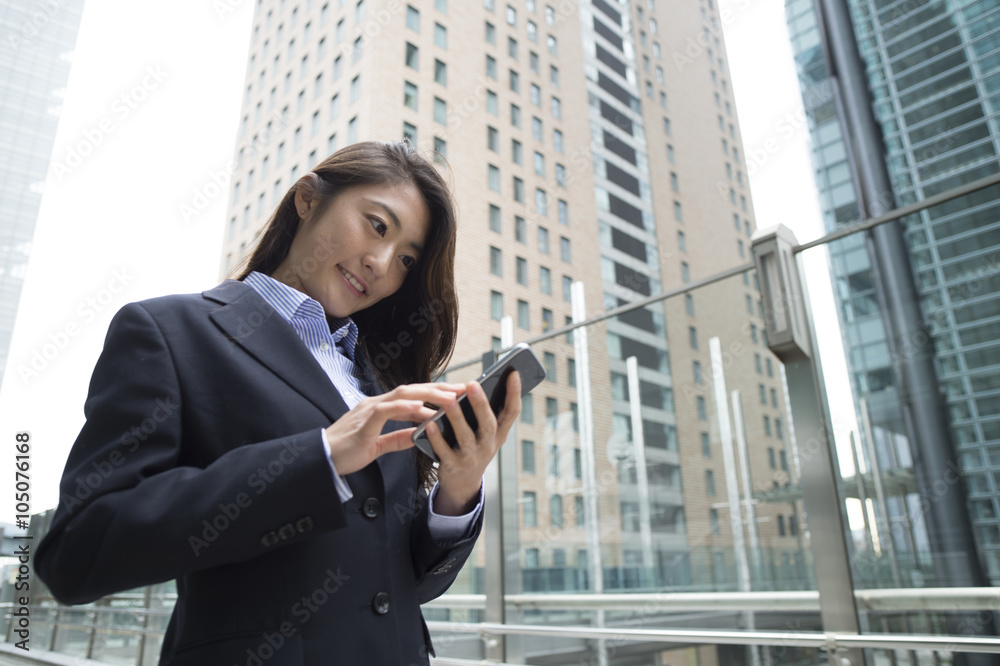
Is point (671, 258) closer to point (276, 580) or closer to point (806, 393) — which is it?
point (806, 393)

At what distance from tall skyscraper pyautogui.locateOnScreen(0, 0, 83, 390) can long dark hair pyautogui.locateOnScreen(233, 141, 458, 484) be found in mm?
12113

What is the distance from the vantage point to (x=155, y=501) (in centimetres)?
72

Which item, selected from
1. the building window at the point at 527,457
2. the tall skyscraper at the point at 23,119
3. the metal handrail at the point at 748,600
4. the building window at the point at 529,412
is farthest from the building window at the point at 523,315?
the metal handrail at the point at 748,600

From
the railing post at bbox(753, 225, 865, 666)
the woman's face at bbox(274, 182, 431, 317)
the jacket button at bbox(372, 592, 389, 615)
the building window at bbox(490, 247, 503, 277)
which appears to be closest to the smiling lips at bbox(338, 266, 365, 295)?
the woman's face at bbox(274, 182, 431, 317)

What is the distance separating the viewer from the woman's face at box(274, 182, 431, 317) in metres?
1.13

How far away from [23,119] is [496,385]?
1578 cm

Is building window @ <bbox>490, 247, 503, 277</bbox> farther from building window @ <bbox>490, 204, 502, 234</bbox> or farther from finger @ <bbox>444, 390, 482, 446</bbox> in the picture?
finger @ <bbox>444, 390, 482, 446</bbox>

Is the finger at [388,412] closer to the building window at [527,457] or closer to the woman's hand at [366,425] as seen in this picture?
the woman's hand at [366,425]

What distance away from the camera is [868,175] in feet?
26.9

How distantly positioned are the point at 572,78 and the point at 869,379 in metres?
31.4

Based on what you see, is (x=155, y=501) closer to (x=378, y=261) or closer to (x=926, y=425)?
(x=378, y=261)

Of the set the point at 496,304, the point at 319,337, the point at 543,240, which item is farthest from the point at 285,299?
the point at 543,240

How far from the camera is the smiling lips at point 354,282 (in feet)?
3.75

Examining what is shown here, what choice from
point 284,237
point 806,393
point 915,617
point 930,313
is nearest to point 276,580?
point 284,237
